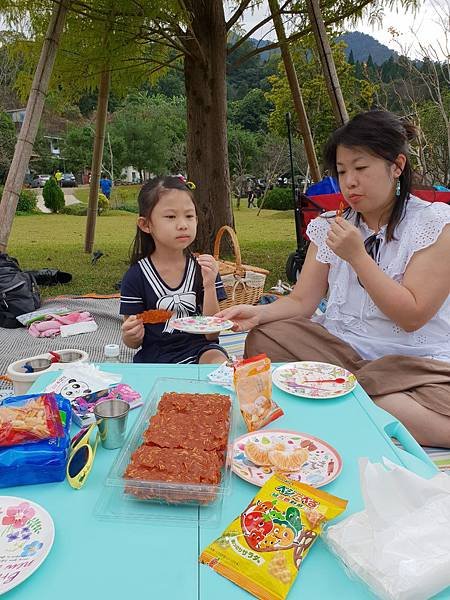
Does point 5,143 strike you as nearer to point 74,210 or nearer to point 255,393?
point 74,210

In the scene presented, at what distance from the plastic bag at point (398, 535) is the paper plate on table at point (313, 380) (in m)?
0.49

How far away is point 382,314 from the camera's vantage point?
74.7 inches

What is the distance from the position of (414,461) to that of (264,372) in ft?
1.29

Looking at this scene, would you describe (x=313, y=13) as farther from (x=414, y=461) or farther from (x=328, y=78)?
(x=414, y=461)

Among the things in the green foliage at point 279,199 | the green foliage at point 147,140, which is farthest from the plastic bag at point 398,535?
the green foliage at point 147,140

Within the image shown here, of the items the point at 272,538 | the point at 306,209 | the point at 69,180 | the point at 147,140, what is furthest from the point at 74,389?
the point at 69,180

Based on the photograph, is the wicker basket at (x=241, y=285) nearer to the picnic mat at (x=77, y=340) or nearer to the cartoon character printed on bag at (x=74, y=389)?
the picnic mat at (x=77, y=340)

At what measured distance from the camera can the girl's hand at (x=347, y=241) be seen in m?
1.71

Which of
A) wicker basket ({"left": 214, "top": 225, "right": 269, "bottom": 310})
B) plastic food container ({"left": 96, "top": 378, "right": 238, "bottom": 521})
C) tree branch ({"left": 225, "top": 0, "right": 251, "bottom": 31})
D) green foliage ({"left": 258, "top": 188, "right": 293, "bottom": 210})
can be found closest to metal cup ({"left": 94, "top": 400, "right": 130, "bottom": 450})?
plastic food container ({"left": 96, "top": 378, "right": 238, "bottom": 521})

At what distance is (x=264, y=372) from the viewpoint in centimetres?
127

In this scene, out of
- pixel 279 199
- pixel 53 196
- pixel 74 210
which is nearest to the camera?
pixel 53 196

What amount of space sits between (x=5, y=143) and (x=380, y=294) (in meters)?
20.3

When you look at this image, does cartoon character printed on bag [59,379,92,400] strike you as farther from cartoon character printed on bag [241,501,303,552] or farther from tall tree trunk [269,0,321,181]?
tall tree trunk [269,0,321,181]

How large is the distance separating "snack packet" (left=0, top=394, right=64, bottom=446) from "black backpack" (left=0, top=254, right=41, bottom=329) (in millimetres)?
2782
